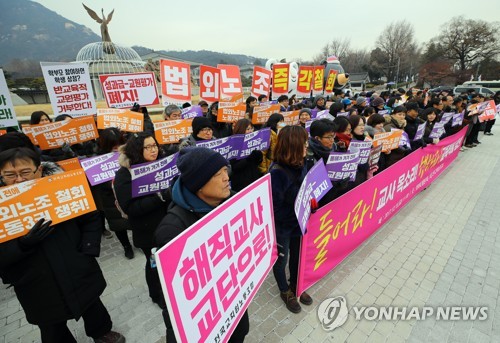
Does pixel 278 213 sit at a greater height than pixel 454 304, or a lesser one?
greater

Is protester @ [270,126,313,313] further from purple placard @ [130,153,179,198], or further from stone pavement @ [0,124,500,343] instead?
purple placard @ [130,153,179,198]

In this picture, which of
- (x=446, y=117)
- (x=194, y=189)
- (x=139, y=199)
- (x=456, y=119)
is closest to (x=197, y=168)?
(x=194, y=189)

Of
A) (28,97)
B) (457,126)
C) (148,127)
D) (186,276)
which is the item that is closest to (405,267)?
(186,276)

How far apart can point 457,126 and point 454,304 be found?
6.68 meters

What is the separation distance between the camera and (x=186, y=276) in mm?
1120

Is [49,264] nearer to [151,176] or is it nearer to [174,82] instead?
[151,176]

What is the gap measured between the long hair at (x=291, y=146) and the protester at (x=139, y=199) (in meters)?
1.23

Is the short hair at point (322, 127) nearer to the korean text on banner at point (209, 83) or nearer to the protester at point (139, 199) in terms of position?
the protester at point (139, 199)

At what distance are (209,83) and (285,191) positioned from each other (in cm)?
499

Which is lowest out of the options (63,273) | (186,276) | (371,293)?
(371,293)

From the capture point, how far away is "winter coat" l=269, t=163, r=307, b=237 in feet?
7.97

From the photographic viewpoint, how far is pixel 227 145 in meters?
3.74

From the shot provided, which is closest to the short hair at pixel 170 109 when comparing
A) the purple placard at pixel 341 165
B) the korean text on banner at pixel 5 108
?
the korean text on banner at pixel 5 108

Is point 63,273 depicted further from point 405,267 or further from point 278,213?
point 405,267
